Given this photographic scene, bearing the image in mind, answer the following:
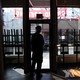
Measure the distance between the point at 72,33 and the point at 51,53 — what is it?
1499 millimetres

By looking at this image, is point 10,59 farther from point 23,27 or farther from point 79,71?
point 79,71

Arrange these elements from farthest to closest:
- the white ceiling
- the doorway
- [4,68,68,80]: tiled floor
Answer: the white ceiling, the doorway, [4,68,68,80]: tiled floor

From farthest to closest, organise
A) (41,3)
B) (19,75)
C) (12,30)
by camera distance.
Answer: (12,30) < (41,3) < (19,75)

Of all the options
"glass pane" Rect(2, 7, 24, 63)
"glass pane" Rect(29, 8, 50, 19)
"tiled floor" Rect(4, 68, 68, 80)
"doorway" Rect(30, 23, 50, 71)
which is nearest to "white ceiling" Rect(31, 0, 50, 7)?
"glass pane" Rect(29, 8, 50, 19)

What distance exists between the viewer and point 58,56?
10602 millimetres

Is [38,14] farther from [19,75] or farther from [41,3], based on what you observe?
[19,75]

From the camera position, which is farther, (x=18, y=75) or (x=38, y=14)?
(x=38, y=14)

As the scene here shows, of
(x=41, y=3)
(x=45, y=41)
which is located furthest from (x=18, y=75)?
(x=41, y=3)

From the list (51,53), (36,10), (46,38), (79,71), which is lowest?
(79,71)

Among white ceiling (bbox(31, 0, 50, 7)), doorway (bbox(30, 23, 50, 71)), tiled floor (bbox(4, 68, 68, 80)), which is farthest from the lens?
white ceiling (bbox(31, 0, 50, 7))

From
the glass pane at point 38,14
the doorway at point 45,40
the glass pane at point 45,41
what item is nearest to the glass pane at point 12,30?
the glass pane at point 38,14

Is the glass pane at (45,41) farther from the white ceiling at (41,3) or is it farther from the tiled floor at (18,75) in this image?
the white ceiling at (41,3)

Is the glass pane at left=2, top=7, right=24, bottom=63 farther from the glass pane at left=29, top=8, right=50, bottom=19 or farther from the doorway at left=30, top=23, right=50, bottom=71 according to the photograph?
the doorway at left=30, top=23, right=50, bottom=71

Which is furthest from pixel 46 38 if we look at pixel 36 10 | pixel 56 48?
pixel 36 10
